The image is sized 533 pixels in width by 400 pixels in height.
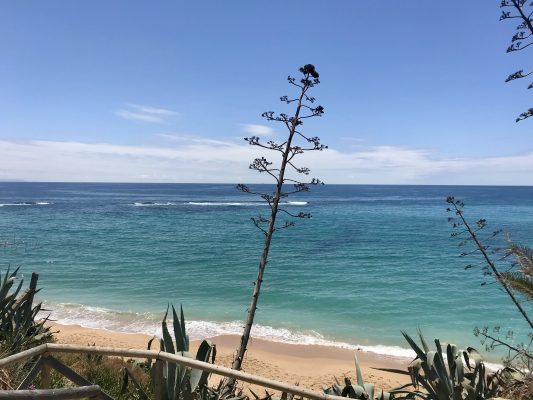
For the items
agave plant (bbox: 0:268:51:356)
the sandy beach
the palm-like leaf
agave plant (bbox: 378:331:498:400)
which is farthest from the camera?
the sandy beach

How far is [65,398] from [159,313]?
16444 millimetres

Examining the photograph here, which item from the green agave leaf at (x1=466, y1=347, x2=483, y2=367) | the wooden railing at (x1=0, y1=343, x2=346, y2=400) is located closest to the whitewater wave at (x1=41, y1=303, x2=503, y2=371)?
the green agave leaf at (x1=466, y1=347, x2=483, y2=367)

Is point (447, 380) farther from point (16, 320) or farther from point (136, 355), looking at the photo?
point (16, 320)

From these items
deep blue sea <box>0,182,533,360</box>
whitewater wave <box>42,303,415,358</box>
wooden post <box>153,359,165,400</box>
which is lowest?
whitewater wave <box>42,303,415,358</box>

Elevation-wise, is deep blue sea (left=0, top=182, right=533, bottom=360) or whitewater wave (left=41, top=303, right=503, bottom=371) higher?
deep blue sea (left=0, top=182, right=533, bottom=360)

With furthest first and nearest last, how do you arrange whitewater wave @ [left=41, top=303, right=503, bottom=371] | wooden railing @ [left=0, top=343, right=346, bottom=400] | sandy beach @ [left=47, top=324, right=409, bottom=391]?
1. whitewater wave @ [left=41, top=303, right=503, bottom=371]
2. sandy beach @ [left=47, top=324, right=409, bottom=391]
3. wooden railing @ [left=0, top=343, right=346, bottom=400]

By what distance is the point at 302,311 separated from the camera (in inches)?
711

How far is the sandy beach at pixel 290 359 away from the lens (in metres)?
11.8

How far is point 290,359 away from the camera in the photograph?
13.3 metres

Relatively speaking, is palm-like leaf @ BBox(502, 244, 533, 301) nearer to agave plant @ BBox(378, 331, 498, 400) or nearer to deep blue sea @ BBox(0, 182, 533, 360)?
agave plant @ BBox(378, 331, 498, 400)

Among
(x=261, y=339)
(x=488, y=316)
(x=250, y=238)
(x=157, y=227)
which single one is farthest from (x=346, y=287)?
(x=157, y=227)

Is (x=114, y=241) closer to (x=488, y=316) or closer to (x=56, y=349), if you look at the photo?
(x=488, y=316)

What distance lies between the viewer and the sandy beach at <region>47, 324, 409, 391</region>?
11.8 metres

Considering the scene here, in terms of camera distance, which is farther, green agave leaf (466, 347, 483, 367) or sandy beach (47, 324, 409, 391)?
sandy beach (47, 324, 409, 391)
